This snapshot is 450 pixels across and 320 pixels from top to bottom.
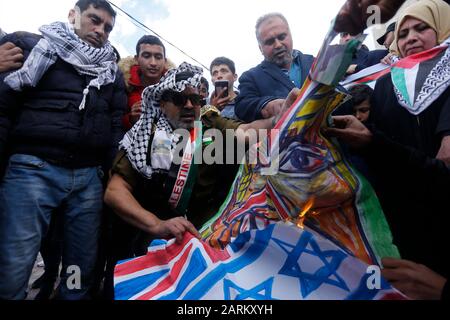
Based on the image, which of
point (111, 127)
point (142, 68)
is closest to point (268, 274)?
point (111, 127)

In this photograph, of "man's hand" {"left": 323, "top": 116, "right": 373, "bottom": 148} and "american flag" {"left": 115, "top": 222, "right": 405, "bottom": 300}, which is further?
"man's hand" {"left": 323, "top": 116, "right": 373, "bottom": 148}

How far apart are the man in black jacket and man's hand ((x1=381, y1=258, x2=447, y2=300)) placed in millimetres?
1754

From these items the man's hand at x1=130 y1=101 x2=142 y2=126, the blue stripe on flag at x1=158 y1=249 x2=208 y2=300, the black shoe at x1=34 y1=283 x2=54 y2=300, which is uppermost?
the man's hand at x1=130 y1=101 x2=142 y2=126

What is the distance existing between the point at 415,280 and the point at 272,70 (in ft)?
5.47

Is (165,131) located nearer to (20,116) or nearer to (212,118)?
(212,118)

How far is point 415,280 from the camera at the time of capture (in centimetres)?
87

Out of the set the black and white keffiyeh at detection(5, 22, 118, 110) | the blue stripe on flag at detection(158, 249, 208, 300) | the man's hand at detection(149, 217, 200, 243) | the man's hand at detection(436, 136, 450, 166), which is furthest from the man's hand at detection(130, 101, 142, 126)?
the man's hand at detection(436, 136, 450, 166)

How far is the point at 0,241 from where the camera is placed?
6.23 feet

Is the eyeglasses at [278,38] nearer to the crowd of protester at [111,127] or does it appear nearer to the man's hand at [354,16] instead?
the crowd of protester at [111,127]

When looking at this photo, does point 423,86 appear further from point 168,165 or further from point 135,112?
point 135,112

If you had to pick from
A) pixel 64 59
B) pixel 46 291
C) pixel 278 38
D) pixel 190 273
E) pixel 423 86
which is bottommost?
pixel 46 291

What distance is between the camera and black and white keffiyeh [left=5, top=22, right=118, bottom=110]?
6.63ft

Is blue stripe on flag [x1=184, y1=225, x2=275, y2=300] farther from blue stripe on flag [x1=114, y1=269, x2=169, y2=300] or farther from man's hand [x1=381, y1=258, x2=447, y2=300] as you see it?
man's hand [x1=381, y1=258, x2=447, y2=300]
